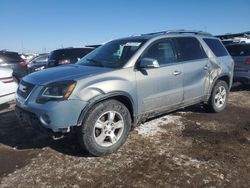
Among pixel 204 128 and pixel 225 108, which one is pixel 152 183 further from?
pixel 225 108

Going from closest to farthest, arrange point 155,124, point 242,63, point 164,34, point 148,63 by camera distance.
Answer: point 148,63
point 164,34
point 155,124
point 242,63

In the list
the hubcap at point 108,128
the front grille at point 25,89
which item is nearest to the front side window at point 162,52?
the hubcap at point 108,128

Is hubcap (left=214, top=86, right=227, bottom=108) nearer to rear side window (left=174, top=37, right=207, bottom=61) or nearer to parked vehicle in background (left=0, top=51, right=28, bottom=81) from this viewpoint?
rear side window (left=174, top=37, right=207, bottom=61)

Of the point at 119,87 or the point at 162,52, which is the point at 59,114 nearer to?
the point at 119,87

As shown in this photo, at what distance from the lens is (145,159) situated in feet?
12.9

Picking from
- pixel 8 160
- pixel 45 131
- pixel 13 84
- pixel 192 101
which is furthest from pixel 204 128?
pixel 13 84

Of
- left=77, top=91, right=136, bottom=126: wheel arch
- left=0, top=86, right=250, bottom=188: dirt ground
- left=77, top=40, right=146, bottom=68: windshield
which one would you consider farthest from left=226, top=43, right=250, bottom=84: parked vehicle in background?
left=77, top=91, right=136, bottom=126: wheel arch

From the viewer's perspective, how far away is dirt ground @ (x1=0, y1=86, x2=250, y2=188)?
3381 mm

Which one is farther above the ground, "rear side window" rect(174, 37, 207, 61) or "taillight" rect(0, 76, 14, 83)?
"rear side window" rect(174, 37, 207, 61)

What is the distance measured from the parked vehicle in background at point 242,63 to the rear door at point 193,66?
3.59 metres

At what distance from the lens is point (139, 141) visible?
464 centimetres

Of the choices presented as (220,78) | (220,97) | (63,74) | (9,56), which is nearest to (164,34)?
(220,78)

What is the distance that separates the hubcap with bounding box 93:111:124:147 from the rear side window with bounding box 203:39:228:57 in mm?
2906

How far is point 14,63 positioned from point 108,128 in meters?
7.28
